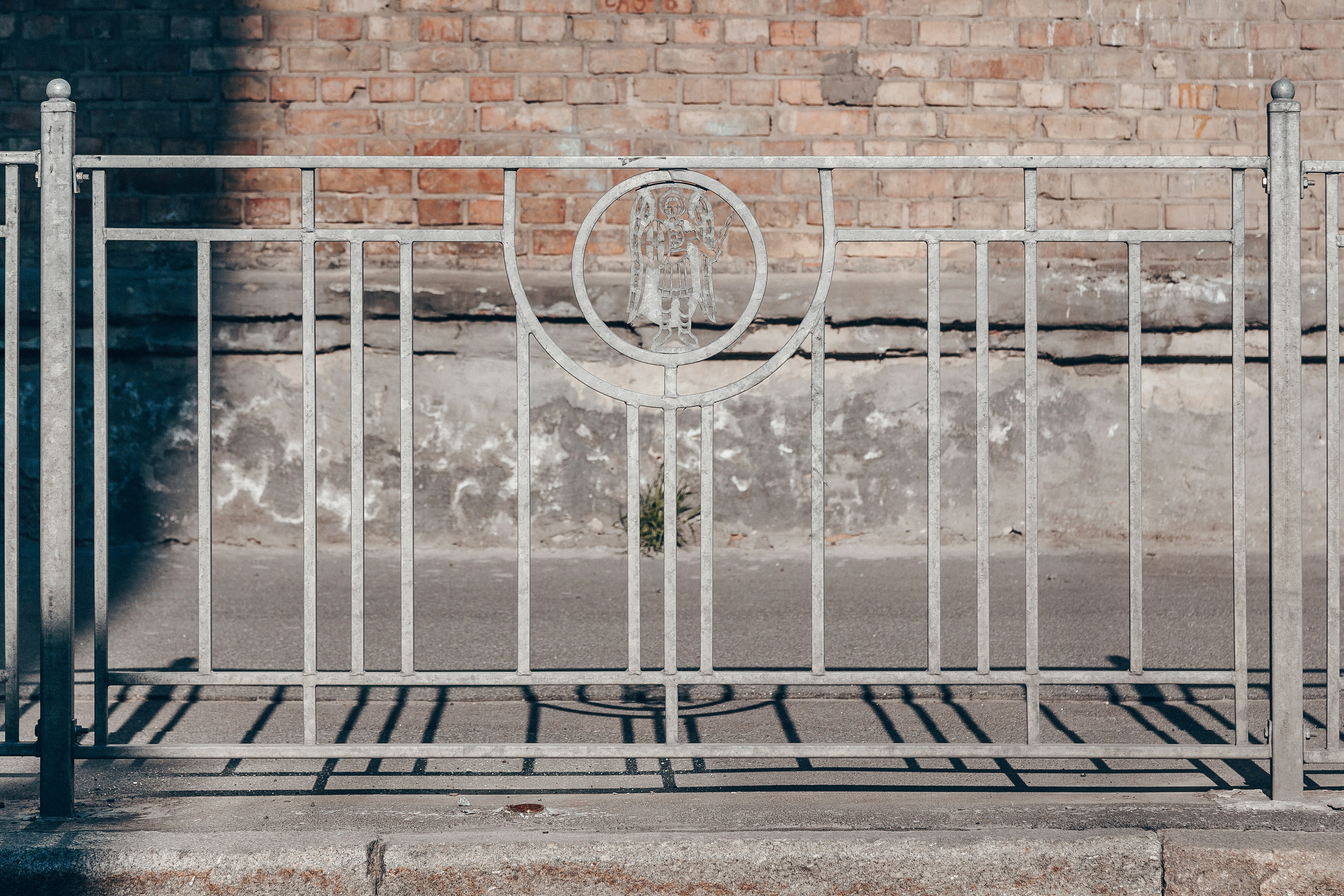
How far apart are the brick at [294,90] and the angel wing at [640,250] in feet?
11.0

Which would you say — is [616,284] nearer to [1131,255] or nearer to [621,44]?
[621,44]

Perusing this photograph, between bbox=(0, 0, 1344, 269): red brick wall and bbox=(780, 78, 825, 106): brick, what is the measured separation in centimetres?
1

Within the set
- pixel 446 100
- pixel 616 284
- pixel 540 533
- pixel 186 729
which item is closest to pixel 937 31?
pixel 616 284

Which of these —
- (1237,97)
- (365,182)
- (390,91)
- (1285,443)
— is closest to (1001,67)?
(1237,97)

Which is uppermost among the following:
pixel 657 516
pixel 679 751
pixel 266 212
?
pixel 266 212

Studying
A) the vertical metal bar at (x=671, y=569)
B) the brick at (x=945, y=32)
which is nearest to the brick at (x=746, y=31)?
the brick at (x=945, y=32)

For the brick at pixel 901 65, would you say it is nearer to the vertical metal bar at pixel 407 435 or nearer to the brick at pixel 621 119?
the brick at pixel 621 119

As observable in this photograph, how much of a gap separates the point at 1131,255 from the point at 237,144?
4.29 metres

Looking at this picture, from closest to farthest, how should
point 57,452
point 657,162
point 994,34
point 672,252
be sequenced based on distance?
point 57,452 → point 657,162 → point 672,252 → point 994,34

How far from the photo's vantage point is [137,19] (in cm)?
552

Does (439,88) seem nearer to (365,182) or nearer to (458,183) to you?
(458,183)

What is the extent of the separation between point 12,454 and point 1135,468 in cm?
235

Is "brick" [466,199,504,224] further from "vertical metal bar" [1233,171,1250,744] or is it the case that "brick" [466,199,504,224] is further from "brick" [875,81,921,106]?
"vertical metal bar" [1233,171,1250,744]

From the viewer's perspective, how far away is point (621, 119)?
18.2 feet
